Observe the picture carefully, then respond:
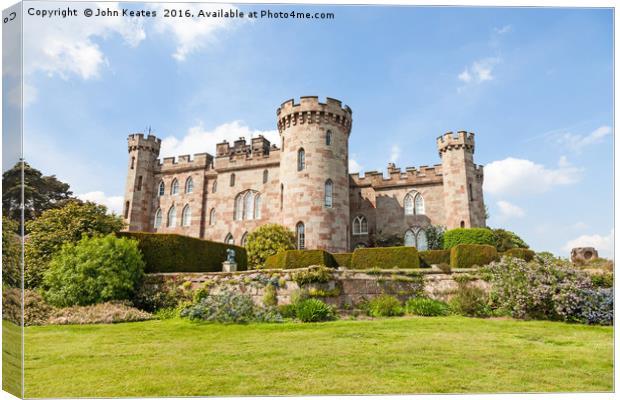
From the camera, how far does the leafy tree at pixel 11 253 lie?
6.44m

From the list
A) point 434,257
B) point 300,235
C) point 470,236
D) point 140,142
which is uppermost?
point 140,142

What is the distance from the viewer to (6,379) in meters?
6.38

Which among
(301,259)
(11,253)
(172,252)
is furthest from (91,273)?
(11,253)

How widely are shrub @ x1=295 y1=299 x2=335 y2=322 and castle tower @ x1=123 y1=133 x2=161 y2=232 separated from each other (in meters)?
25.8

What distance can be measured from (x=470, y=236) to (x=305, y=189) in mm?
11159

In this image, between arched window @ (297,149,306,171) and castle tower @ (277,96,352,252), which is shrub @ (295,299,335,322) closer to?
castle tower @ (277,96,352,252)

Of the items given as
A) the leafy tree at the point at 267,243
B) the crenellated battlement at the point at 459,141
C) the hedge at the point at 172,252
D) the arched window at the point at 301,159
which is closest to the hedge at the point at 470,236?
the crenellated battlement at the point at 459,141

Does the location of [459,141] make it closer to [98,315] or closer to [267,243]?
[267,243]

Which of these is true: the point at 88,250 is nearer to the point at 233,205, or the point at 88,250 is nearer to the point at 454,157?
the point at 233,205

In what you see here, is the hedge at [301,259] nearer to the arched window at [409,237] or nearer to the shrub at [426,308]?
the shrub at [426,308]

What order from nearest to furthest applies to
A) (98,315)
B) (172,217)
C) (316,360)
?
1. (316,360)
2. (98,315)
3. (172,217)

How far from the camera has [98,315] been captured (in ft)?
43.3

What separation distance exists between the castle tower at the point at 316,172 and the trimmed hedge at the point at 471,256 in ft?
30.8

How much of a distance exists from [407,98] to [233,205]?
26.1 metres
